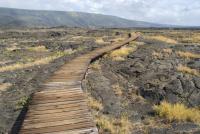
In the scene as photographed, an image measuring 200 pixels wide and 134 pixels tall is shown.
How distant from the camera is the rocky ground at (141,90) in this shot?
12.8 m

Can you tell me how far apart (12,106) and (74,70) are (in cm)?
509

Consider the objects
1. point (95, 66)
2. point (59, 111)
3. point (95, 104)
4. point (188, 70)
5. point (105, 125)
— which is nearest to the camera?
point (59, 111)

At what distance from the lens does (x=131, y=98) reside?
634 inches

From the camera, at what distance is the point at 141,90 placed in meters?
17.0

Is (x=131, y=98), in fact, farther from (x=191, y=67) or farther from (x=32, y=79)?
(x=191, y=67)

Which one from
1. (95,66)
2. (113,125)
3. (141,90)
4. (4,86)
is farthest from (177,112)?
(95,66)

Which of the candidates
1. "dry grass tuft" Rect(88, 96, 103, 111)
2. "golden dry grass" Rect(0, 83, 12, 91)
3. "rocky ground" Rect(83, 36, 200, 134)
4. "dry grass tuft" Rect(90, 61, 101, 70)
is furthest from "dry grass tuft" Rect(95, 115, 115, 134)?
"dry grass tuft" Rect(90, 61, 101, 70)

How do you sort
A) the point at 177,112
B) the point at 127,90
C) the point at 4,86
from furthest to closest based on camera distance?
1. the point at 4,86
2. the point at 127,90
3. the point at 177,112

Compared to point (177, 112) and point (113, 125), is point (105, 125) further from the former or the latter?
point (177, 112)

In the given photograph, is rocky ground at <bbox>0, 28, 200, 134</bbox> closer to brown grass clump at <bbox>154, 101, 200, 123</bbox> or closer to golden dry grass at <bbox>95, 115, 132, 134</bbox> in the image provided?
golden dry grass at <bbox>95, 115, 132, 134</bbox>

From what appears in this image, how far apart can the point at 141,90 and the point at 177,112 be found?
3.47m

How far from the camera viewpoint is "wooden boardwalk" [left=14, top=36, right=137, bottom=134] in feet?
29.5

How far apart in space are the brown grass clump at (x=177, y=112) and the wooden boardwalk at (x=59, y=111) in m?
3.54

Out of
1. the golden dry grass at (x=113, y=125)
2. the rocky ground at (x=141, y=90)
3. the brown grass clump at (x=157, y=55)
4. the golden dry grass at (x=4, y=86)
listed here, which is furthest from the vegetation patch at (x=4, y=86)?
the brown grass clump at (x=157, y=55)
